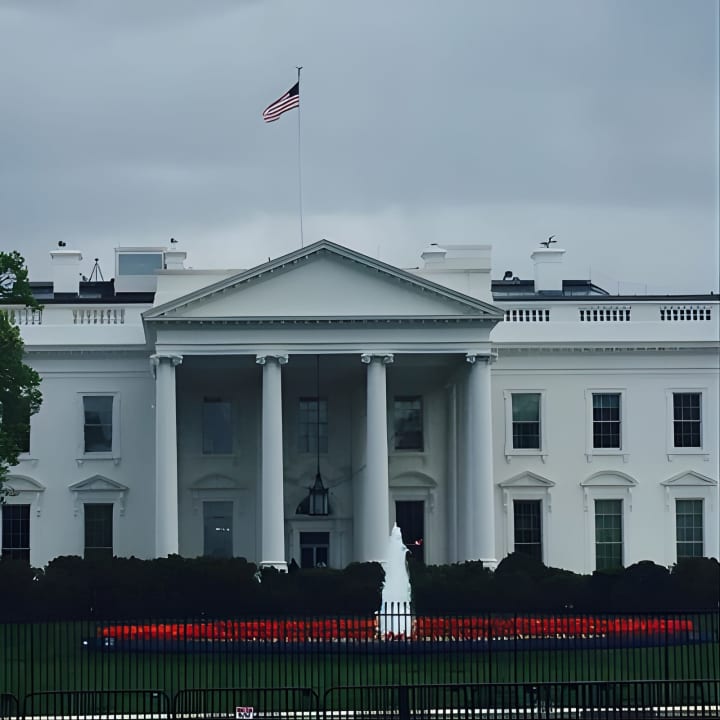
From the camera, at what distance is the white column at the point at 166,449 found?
62438 mm

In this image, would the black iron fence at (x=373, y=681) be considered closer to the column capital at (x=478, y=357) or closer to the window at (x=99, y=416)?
the column capital at (x=478, y=357)

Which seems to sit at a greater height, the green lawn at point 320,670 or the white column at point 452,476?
the white column at point 452,476

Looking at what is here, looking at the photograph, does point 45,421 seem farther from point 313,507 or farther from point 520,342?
point 520,342

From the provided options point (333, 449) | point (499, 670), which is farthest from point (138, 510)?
point (499, 670)

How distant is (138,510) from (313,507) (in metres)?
9.13

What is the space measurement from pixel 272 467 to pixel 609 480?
12489 millimetres

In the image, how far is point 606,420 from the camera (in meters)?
68.8

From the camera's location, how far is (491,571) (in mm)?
60969

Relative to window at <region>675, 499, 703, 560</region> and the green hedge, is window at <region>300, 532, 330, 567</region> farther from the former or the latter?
window at <region>675, 499, 703, 560</region>

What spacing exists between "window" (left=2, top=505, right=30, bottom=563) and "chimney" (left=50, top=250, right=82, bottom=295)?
10269 mm

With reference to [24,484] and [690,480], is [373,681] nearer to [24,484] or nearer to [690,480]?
[24,484]

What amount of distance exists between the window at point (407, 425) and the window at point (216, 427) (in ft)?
18.2

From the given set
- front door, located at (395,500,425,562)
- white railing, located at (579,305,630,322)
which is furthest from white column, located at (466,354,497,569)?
white railing, located at (579,305,630,322)

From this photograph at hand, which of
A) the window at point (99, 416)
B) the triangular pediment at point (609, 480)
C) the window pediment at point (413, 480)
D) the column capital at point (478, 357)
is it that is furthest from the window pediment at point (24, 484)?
the triangular pediment at point (609, 480)
